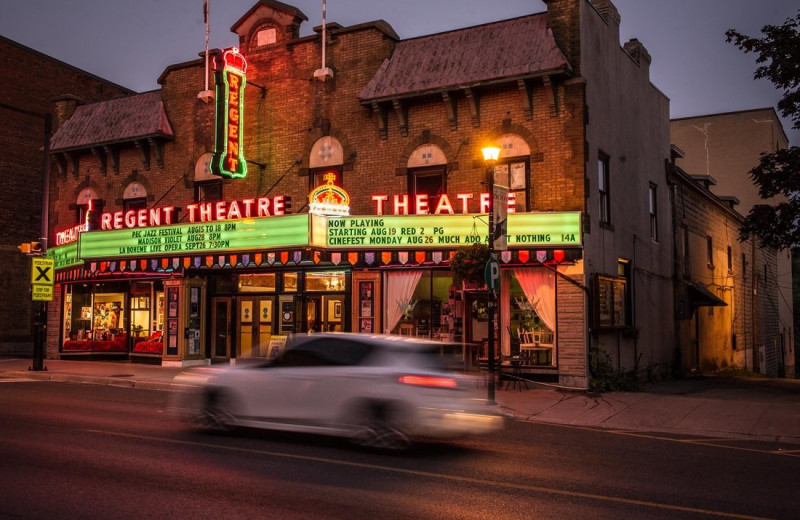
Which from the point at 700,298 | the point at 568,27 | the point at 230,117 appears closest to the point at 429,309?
the point at 568,27

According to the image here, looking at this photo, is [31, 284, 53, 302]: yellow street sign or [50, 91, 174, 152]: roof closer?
[31, 284, 53, 302]: yellow street sign

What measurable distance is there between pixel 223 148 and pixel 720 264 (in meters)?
23.0

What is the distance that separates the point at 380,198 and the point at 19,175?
24753 mm

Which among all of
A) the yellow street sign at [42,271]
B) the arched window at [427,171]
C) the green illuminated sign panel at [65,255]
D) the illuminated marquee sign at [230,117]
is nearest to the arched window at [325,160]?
the illuminated marquee sign at [230,117]

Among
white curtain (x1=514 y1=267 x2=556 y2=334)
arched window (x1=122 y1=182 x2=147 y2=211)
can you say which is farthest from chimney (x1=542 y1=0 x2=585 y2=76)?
arched window (x1=122 y1=182 x2=147 y2=211)

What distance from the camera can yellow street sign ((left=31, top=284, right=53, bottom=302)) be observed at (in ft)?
77.4

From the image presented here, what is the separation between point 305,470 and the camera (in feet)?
28.9

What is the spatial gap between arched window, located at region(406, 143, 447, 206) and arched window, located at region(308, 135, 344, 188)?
7.89 feet

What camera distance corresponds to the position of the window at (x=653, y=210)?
996 inches

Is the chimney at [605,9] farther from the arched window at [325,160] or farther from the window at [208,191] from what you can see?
the window at [208,191]

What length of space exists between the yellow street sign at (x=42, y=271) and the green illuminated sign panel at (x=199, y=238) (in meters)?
1.10

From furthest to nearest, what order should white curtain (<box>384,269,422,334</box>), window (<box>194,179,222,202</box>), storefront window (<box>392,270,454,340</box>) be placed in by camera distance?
window (<box>194,179,222,202</box>) → white curtain (<box>384,269,422,334</box>) → storefront window (<box>392,270,454,340</box>)

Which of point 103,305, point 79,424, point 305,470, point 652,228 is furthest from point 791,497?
point 103,305

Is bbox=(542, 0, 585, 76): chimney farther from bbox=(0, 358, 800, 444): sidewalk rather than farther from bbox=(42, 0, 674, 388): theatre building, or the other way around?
bbox=(0, 358, 800, 444): sidewalk
